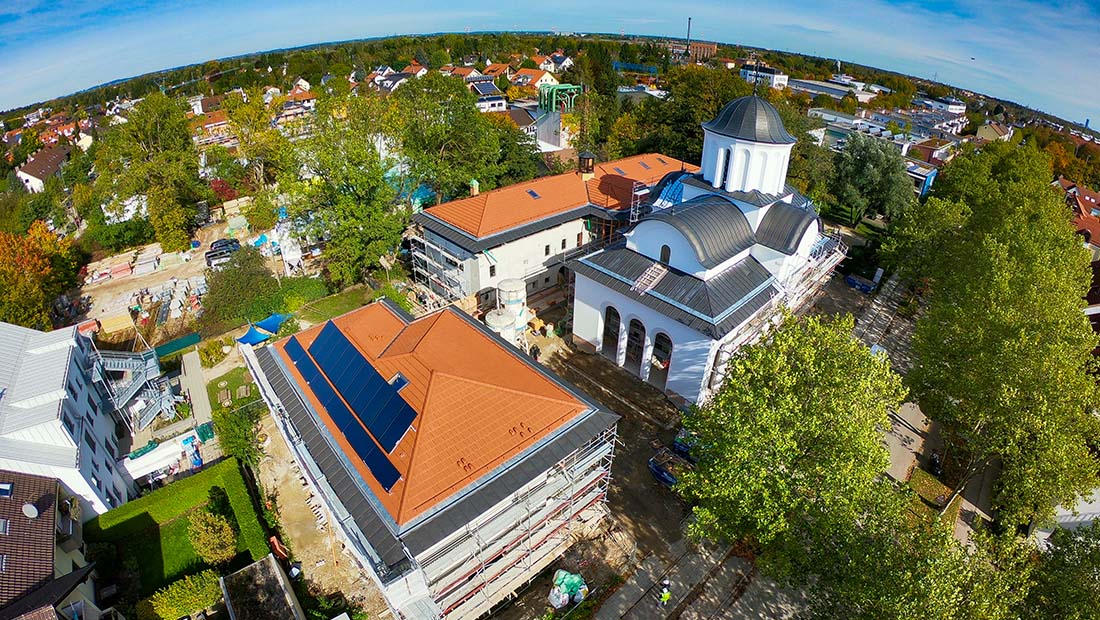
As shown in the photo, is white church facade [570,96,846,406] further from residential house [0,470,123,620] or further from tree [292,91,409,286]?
residential house [0,470,123,620]

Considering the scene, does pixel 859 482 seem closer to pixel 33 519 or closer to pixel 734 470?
pixel 734 470

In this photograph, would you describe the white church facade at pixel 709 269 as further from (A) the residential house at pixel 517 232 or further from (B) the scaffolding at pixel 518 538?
(B) the scaffolding at pixel 518 538

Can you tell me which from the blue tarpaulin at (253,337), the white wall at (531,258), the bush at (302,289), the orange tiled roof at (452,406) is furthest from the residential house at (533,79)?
the orange tiled roof at (452,406)

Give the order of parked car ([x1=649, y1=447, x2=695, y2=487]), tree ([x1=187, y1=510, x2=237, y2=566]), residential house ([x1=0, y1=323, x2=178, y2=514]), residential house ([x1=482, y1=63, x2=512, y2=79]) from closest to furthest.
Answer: tree ([x1=187, y1=510, x2=237, y2=566]) < residential house ([x1=0, y1=323, x2=178, y2=514]) < parked car ([x1=649, y1=447, x2=695, y2=487]) < residential house ([x1=482, y1=63, x2=512, y2=79])

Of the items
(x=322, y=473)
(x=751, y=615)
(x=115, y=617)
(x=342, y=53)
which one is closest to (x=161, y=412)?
(x=115, y=617)

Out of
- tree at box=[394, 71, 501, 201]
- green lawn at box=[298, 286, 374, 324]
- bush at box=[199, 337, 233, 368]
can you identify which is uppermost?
tree at box=[394, 71, 501, 201]

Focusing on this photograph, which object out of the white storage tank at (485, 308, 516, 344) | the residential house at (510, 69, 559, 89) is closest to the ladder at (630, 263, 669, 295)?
the white storage tank at (485, 308, 516, 344)

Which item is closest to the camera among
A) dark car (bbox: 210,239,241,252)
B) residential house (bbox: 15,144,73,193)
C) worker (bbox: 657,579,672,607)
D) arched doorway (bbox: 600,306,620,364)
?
worker (bbox: 657,579,672,607)
